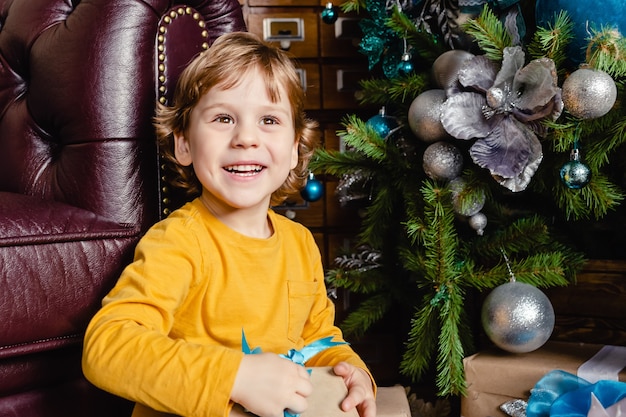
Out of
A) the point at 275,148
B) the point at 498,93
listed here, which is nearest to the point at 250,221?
the point at 275,148

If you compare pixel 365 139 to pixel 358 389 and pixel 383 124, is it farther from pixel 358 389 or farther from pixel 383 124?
pixel 358 389

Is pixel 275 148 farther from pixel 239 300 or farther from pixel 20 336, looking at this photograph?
pixel 20 336

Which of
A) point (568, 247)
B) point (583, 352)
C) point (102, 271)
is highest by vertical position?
point (102, 271)

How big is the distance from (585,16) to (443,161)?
312 millimetres

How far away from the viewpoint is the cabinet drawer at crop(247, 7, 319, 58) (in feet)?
4.88

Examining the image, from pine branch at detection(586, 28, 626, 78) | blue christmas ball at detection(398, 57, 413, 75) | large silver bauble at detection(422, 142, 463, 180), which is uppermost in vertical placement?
pine branch at detection(586, 28, 626, 78)

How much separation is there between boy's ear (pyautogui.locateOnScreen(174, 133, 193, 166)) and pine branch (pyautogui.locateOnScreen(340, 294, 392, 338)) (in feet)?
1.85

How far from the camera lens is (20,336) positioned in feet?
2.40

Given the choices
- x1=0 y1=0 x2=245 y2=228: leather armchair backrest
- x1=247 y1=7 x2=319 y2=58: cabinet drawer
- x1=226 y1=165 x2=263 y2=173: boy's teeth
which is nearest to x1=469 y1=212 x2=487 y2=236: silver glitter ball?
x1=226 y1=165 x2=263 y2=173: boy's teeth

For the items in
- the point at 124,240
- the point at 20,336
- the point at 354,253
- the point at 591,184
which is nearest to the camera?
the point at 20,336

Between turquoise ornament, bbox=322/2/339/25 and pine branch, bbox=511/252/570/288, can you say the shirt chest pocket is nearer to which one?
pine branch, bbox=511/252/570/288

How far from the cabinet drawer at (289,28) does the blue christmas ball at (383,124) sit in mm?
349

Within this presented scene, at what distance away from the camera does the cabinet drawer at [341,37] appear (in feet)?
4.88

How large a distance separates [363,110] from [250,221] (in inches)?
28.5
